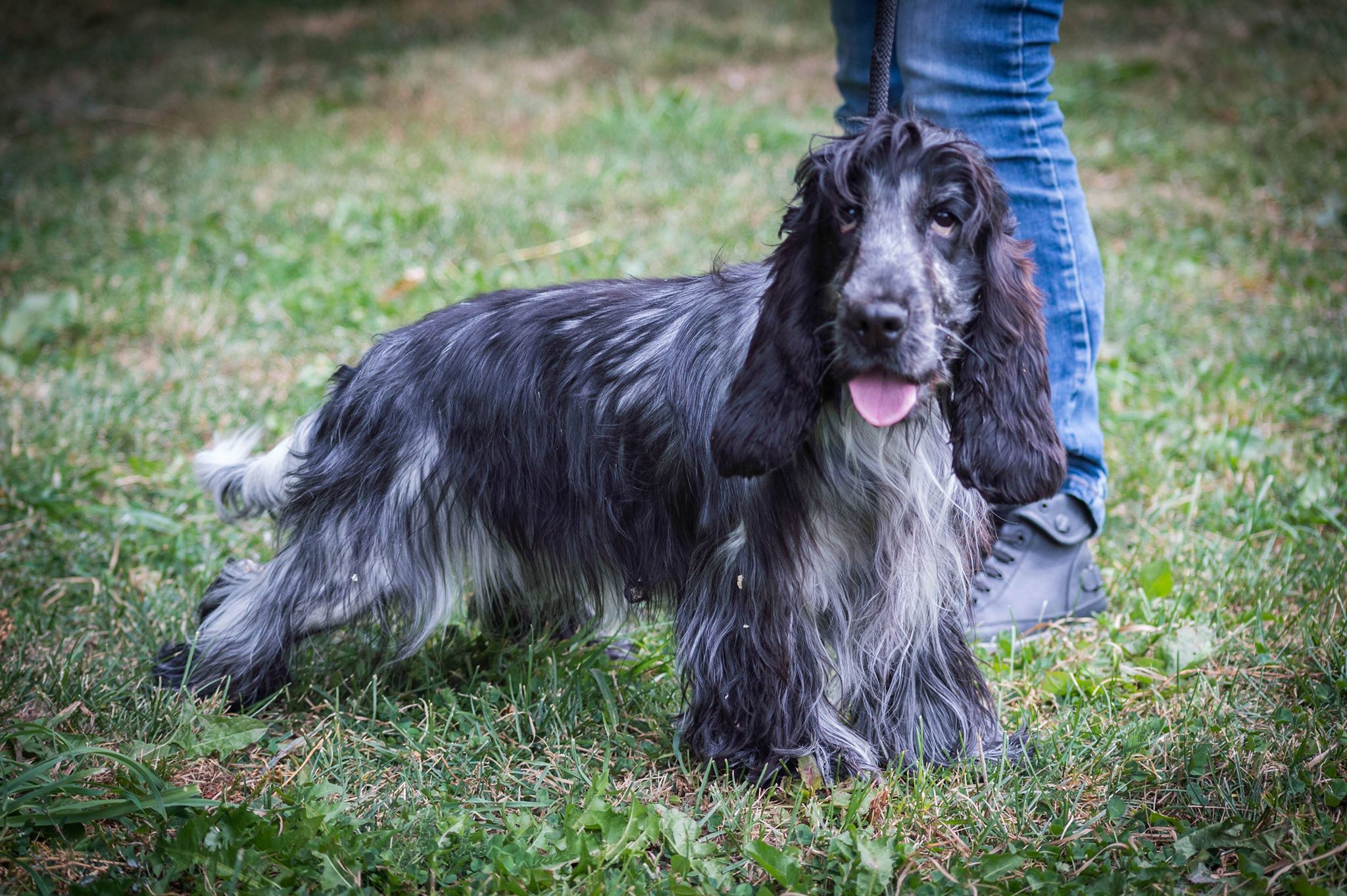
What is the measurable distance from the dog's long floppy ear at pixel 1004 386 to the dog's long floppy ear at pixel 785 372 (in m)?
0.29

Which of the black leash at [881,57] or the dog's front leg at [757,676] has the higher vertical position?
the black leash at [881,57]

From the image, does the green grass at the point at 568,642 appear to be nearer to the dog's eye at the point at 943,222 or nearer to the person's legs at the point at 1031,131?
the person's legs at the point at 1031,131

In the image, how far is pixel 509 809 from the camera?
7.56 ft

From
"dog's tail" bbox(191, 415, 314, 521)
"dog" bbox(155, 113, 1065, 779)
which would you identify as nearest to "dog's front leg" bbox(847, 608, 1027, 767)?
"dog" bbox(155, 113, 1065, 779)

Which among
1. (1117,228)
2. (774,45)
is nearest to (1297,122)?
(1117,228)

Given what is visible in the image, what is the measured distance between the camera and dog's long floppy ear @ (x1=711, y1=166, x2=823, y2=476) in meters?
2.00

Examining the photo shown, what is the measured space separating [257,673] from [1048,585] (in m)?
2.07

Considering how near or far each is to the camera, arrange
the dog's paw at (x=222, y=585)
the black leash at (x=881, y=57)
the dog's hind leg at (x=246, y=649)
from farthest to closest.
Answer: the dog's paw at (x=222, y=585), the dog's hind leg at (x=246, y=649), the black leash at (x=881, y=57)

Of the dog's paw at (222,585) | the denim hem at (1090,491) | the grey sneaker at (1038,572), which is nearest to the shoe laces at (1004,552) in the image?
the grey sneaker at (1038,572)

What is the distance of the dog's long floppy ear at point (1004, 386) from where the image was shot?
6.64 feet

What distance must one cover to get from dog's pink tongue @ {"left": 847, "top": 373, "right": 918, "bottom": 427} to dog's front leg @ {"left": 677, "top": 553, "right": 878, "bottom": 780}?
43 centimetres

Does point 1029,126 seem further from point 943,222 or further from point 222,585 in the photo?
point 222,585

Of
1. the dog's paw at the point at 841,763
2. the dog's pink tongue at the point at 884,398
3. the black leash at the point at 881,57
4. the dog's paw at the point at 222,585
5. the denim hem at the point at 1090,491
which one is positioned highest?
the black leash at the point at 881,57

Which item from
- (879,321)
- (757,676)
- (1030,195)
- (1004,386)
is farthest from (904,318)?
(1030,195)
